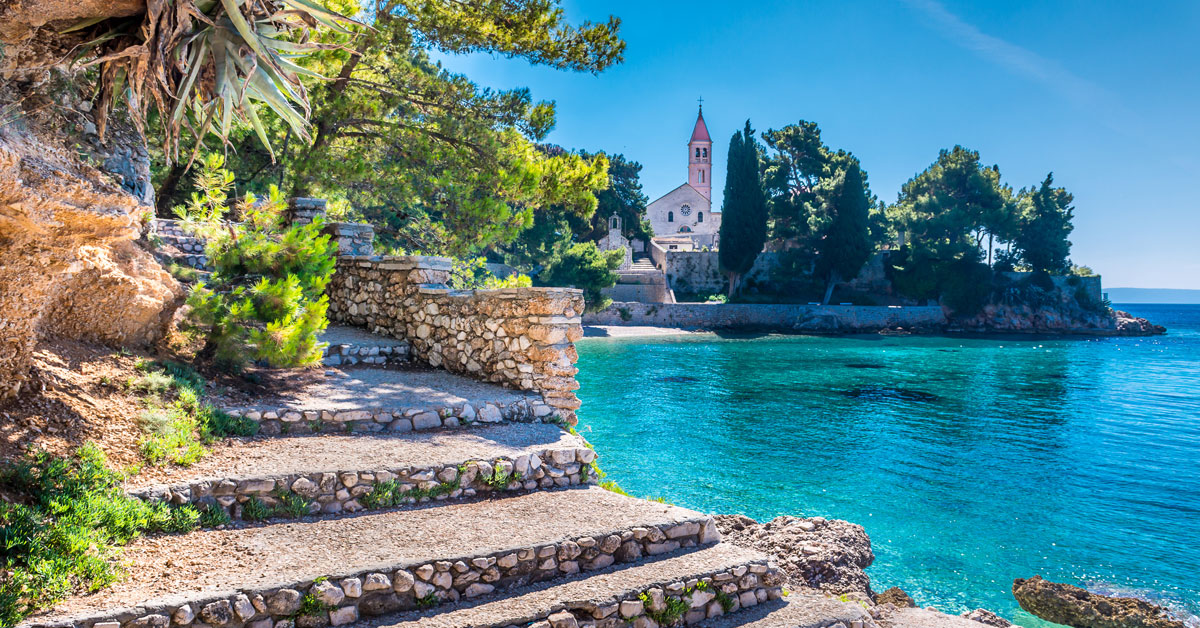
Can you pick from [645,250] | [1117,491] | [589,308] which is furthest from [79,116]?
[645,250]

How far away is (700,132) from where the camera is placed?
7131cm

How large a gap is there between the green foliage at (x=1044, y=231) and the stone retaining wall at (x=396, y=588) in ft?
185

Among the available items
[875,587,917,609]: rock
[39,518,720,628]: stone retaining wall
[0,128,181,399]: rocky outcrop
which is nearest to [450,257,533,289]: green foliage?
[0,128,181,399]: rocky outcrop

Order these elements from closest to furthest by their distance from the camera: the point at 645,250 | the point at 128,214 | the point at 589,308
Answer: the point at 128,214, the point at 589,308, the point at 645,250

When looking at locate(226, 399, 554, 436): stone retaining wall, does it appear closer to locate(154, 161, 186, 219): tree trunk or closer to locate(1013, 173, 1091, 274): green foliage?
locate(154, 161, 186, 219): tree trunk

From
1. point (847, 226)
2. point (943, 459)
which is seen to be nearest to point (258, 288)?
point (943, 459)

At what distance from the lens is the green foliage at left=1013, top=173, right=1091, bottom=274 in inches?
1971

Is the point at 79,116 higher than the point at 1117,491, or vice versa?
the point at 79,116

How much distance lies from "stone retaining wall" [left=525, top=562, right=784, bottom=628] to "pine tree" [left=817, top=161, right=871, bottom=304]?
146 feet

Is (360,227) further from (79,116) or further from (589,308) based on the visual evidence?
(589,308)

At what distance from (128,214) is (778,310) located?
149ft

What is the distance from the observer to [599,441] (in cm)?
1509

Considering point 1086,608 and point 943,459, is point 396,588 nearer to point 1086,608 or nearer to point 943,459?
point 1086,608

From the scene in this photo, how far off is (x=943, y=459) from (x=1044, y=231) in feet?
150
